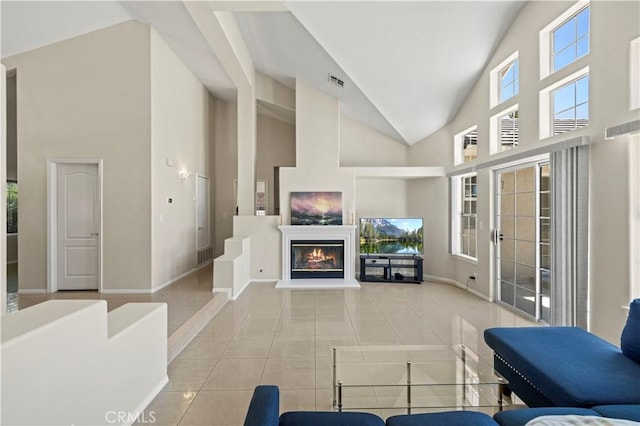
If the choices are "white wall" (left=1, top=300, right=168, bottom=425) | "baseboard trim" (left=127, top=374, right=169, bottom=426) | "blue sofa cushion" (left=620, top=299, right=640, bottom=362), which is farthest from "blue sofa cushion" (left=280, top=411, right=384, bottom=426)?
"blue sofa cushion" (left=620, top=299, right=640, bottom=362)

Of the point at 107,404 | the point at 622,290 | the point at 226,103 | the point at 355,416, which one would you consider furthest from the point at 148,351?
the point at 226,103

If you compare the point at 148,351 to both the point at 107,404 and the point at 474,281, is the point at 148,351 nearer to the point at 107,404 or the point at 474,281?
the point at 107,404

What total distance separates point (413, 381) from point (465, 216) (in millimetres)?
4533

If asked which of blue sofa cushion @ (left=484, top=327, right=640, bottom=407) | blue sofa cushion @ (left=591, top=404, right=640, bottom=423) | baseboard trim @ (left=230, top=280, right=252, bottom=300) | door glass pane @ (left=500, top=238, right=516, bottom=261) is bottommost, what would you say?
baseboard trim @ (left=230, top=280, right=252, bottom=300)

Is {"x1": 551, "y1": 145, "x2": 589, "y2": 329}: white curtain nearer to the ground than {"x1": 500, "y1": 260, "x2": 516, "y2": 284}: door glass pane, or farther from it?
farther from it

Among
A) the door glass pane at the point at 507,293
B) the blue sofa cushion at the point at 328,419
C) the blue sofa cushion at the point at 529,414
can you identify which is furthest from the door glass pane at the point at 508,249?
the blue sofa cushion at the point at 328,419

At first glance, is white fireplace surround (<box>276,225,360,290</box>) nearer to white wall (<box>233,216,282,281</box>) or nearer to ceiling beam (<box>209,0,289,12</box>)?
white wall (<box>233,216,282,281</box>)

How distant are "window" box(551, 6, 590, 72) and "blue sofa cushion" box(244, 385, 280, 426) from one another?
4394mm

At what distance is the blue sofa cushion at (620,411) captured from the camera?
163cm

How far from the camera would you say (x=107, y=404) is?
6.39 feet

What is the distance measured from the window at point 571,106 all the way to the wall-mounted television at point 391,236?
10.6 feet

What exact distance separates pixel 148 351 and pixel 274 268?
437 cm

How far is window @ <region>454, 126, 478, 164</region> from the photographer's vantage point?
6102 mm

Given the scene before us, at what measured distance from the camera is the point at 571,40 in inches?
144
